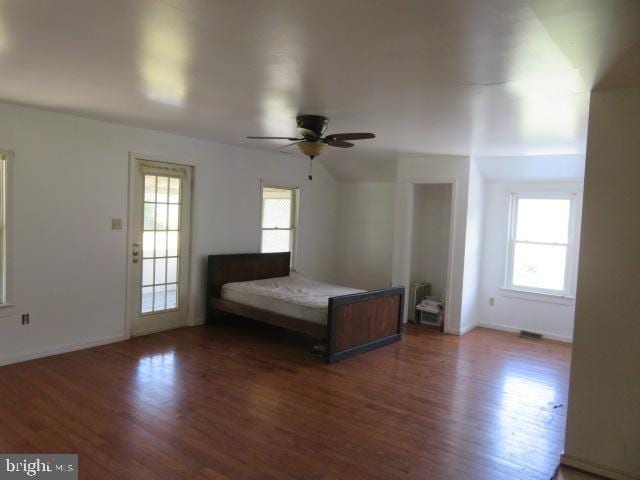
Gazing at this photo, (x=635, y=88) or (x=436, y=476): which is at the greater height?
(x=635, y=88)

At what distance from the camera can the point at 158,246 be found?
217 inches

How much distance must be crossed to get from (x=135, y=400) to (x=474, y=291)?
15.4ft

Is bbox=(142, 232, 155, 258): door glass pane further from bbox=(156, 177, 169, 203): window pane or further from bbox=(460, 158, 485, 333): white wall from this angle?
bbox=(460, 158, 485, 333): white wall

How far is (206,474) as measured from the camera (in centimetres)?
263

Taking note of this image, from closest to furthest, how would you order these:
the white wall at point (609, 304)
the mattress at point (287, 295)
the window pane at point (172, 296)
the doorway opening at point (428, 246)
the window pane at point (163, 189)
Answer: the white wall at point (609, 304) → the mattress at point (287, 295) → the window pane at point (163, 189) → the window pane at point (172, 296) → the doorway opening at point (428, 246)

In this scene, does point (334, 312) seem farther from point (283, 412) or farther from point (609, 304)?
point (609, 304)

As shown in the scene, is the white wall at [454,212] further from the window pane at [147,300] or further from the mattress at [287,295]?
the window pane at [147,300]

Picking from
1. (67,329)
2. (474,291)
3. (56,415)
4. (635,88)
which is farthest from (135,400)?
(474,291)

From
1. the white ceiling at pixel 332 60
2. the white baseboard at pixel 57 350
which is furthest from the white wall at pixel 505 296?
the white baseboard at pixel 57 350

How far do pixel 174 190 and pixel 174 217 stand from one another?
0.33 m

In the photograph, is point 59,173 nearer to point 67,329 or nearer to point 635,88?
point 67,329

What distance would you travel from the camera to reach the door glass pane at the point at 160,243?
5387 millimetres

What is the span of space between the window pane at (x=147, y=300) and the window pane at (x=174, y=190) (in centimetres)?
109

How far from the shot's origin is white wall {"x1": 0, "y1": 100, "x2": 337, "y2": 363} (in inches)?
167
